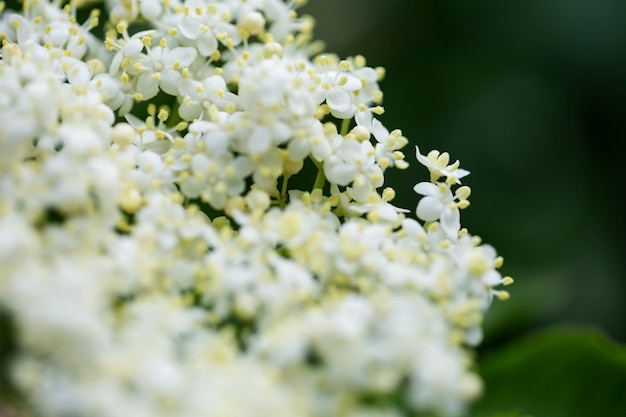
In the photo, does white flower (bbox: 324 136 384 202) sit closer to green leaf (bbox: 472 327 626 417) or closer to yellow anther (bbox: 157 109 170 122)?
yellow anther (bbox: 157 109 170 122)

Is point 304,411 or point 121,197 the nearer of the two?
point 304,411

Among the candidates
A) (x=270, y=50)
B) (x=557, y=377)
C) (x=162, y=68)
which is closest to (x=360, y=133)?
(x=270, y=50)

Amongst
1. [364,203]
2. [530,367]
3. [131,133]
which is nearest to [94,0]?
[131,133]

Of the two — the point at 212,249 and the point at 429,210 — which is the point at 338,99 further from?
the point at 212,249

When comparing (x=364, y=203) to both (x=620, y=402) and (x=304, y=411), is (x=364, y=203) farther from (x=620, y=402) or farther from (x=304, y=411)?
(x=620, y=402)

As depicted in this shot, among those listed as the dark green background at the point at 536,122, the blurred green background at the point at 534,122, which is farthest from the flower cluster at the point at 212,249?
the dark green background at the point at 536,122

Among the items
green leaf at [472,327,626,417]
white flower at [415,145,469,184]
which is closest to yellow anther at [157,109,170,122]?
white flower at [415,145,469,184]
